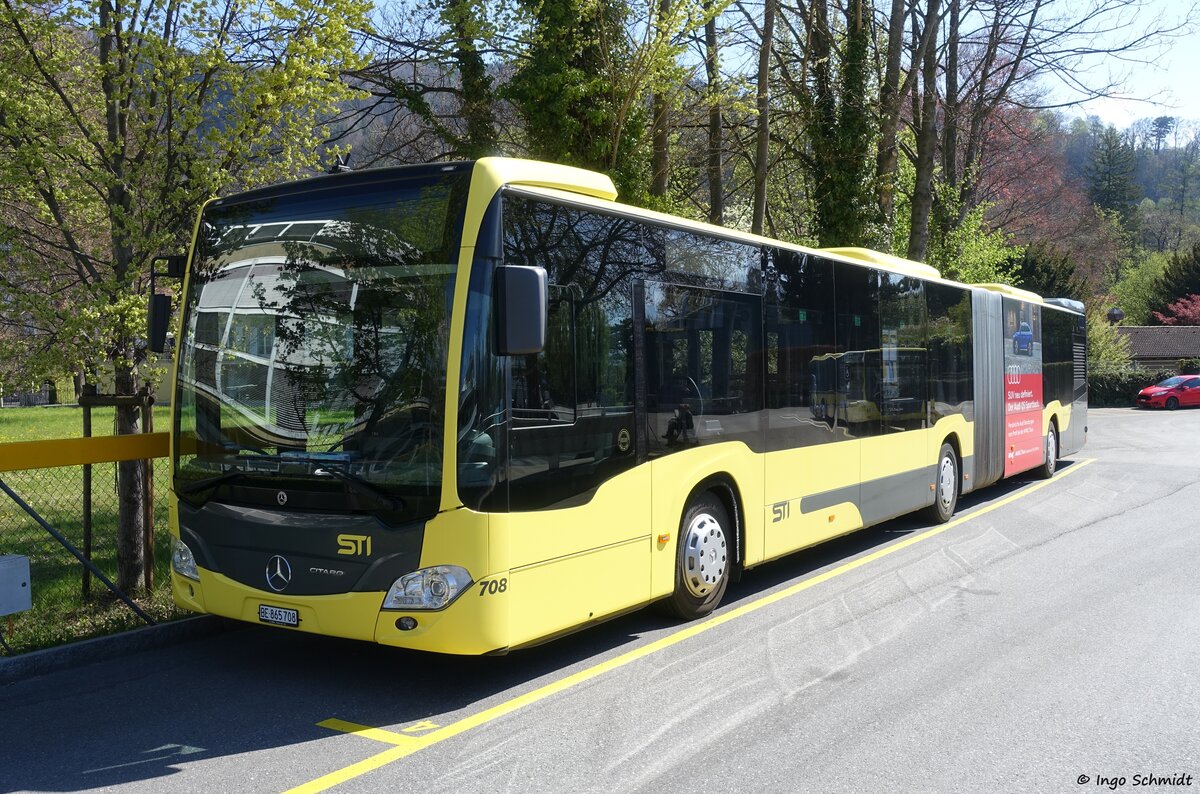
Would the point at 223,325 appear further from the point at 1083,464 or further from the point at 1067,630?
the point at 1083,464

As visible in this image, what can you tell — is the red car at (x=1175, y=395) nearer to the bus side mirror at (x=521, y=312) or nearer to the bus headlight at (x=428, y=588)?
the bus side mirror at (x=521, y=312)

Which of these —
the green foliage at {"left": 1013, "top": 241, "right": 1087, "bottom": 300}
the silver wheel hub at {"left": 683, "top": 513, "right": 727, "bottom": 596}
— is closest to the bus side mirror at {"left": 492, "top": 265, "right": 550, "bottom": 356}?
the silver wheel hub at {"left": 683, "top": 513, "right": 727, "bottom": 596}

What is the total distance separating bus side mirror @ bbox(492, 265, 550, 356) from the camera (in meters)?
5.44

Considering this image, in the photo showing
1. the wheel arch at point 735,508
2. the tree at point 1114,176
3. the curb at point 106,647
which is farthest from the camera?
the tree at point 1114,176

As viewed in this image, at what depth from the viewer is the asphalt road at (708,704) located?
462cm

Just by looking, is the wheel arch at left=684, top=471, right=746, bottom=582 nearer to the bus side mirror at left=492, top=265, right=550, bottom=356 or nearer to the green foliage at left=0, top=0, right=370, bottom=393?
the bus side mirror at left=492, top=265, right=550, bottom=356

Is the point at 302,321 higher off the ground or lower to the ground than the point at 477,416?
higher

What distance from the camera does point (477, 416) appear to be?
552 cm

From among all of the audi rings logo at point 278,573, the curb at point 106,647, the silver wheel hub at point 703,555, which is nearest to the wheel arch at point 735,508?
the silver wheel hub at point 703,555

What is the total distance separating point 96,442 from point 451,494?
3.14 meters

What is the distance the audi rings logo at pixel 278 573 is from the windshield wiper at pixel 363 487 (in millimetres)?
585

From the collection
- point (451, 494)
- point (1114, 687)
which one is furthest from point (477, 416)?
point (1114, 687)

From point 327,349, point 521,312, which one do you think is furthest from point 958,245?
point 327,349

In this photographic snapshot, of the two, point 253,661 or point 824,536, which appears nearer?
point 253,661
